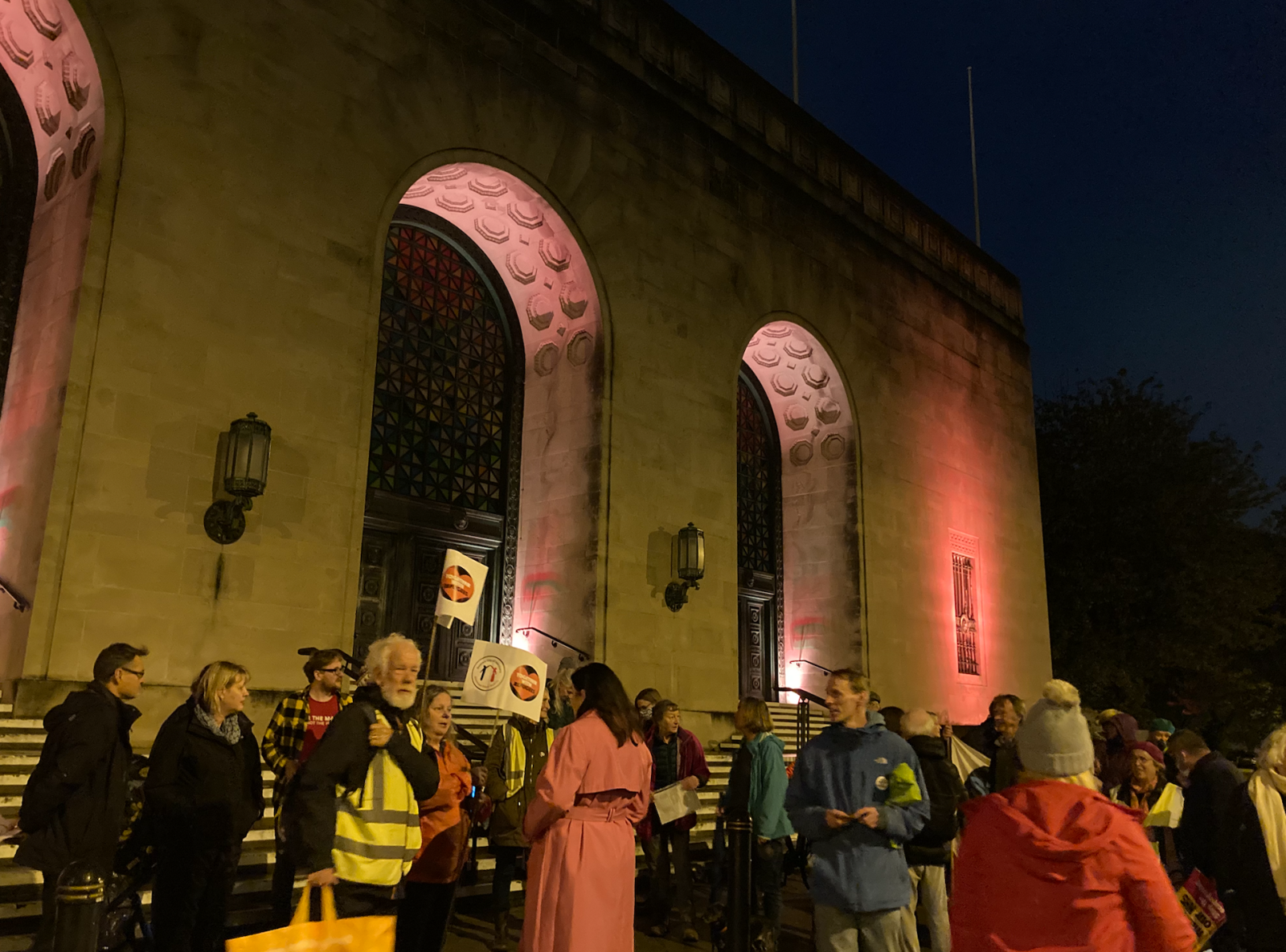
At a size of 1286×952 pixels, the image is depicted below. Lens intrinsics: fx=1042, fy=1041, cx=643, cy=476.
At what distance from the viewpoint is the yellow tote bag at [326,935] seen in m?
3.34

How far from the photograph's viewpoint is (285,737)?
19.2 feet

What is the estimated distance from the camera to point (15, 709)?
7805 millimetres

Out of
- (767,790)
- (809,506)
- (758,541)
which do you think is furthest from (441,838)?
(809,506)

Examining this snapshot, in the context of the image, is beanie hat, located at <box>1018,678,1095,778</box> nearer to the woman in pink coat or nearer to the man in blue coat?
the man in blue coat

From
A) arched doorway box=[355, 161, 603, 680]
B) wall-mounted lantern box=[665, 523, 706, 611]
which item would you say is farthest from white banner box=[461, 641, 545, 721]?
wall-mounted lantern box=[665, 523, 706, 611]

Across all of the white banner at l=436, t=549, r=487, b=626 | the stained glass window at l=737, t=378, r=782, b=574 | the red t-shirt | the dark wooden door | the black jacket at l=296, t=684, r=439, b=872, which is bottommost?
the black jacket at l=296, t=684, r=439, b=872

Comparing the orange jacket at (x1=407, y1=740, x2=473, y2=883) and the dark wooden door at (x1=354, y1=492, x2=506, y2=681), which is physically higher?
the dark wooden door at (x1=354, y1=492, x2=506, y2=681)

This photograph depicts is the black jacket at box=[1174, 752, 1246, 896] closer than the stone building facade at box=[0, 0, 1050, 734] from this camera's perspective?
Yes

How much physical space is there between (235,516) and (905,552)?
11268 mm

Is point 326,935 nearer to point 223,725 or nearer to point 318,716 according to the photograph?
point 223,725

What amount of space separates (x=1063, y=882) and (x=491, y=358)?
450 inches

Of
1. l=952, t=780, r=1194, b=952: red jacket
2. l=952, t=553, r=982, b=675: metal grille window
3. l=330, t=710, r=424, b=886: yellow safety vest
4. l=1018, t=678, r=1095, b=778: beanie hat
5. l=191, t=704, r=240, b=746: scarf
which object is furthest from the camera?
l=952, t=553, r=982, b=675: metal grille window

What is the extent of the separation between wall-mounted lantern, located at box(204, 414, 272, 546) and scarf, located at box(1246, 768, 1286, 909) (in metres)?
7.68

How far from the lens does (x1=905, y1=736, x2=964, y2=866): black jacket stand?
5.30 m
